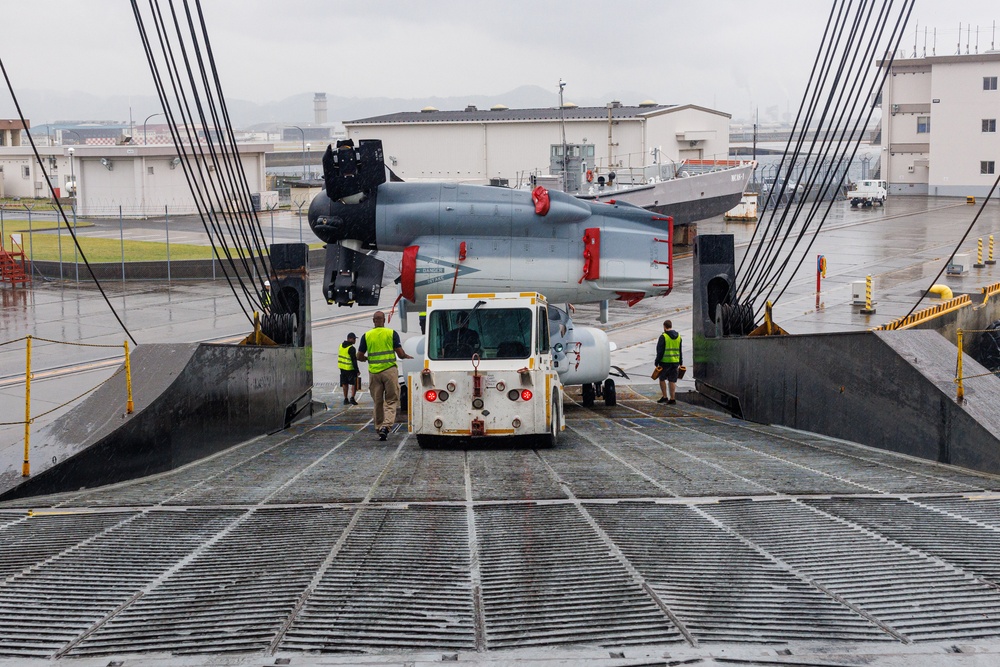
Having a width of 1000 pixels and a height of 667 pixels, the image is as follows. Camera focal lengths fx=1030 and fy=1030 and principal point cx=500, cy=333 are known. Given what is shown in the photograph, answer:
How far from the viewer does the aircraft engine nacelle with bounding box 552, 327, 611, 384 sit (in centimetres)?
1866

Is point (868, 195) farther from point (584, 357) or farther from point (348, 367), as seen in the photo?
point (348, 367)

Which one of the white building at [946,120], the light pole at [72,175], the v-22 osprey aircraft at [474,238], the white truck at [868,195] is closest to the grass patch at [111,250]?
the light pole at [72,175]

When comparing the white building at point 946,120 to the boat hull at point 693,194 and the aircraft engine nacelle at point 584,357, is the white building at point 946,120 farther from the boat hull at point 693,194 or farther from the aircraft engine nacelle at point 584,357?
the aircraft engine nacelle at point 584,357

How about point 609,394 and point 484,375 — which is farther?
point 609,394

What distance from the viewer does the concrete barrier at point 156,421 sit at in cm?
1041

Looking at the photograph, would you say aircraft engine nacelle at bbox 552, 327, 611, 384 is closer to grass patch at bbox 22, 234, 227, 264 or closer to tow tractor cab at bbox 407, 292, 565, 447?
tow tractor cab at bbox 407, 292, 565, 447

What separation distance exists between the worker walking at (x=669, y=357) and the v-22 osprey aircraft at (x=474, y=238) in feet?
8.04

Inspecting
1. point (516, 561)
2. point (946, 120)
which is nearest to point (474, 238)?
point (516, 561)

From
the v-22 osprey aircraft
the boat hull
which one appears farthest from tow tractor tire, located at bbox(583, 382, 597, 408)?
the boat hull

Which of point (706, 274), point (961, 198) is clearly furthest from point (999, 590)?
Answer: point (961, 198)

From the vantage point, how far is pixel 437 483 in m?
10.4

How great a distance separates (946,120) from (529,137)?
112ft

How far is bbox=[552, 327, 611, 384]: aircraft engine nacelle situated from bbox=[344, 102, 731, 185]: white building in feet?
122

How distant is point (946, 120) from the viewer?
74.6 metres
